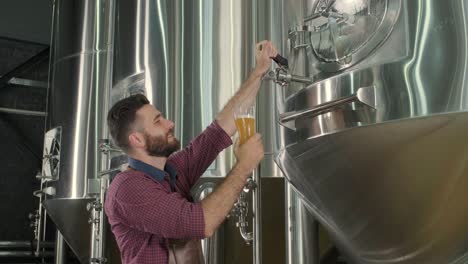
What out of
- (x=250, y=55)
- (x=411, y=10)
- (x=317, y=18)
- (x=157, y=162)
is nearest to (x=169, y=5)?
(x=250, y=55)

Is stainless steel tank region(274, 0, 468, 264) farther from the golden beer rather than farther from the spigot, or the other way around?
the golden beer

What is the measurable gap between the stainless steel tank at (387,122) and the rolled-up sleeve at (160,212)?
35 cm

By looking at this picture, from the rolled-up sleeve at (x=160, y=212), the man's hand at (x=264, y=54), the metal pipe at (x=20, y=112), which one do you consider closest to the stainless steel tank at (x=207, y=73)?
the man's hand at (x=264, y=54)

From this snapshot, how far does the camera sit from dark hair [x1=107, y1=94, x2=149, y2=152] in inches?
75.2

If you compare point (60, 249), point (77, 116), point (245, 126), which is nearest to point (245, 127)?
point (245, 126)

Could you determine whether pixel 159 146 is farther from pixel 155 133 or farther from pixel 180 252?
pixel 180 252

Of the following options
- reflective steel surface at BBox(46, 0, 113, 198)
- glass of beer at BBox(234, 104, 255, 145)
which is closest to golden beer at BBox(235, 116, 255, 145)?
glass of beer at BBox(234, 104, 255, 145)

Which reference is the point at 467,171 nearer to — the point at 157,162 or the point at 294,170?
the point at 294,170

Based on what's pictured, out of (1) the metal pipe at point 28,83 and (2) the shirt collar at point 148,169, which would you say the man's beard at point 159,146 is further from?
(1) the metal pipe at point 28,83

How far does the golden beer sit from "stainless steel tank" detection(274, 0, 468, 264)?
6.1 inches

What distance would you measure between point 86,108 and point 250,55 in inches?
65.5

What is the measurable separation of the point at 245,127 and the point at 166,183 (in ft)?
1.23

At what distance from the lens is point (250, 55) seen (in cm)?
249

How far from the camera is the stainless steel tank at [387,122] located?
1155 mm
